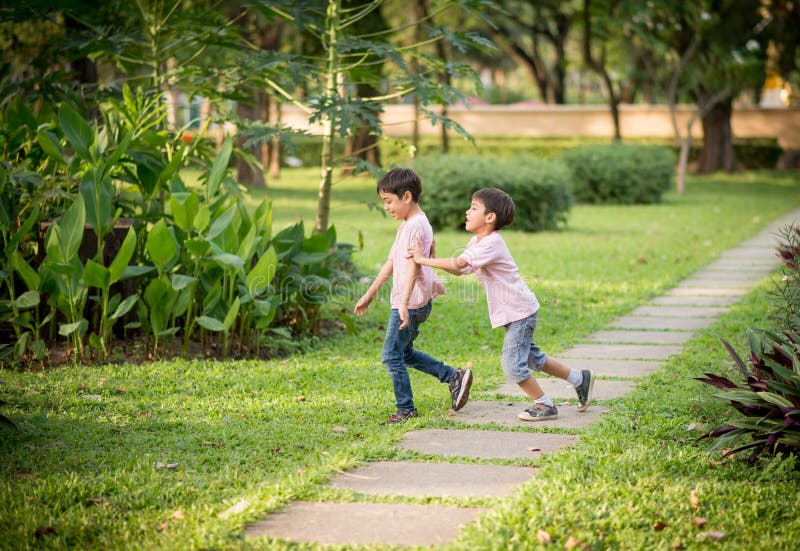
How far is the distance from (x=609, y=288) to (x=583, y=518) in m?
6.37

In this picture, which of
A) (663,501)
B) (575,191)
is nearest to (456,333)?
(663,501)

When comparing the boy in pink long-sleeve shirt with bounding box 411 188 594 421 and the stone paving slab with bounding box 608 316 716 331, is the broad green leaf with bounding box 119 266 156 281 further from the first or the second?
the stone paving slab with bounding box 608 316 716 331

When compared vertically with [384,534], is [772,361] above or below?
above

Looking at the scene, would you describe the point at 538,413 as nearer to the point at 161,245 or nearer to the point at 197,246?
the point at 197,246

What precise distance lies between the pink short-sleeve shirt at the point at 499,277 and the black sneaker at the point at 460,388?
1.05ft

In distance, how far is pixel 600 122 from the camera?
118 ft

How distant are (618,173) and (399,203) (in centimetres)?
1598

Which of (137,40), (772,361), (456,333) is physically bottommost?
(456,333)

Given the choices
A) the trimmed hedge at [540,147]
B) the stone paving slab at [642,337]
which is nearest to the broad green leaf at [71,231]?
the stone paving slab at [642,337]

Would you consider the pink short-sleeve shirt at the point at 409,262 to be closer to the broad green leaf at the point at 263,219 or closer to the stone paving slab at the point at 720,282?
the broad green leaf at the point at 263,219

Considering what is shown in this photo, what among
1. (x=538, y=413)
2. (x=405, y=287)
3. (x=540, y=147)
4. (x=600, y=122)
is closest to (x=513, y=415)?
(x=538, y=413)

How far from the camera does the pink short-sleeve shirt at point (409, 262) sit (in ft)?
15.9

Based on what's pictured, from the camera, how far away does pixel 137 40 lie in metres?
7.41

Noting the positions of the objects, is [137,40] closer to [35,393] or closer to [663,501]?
[35,393]
